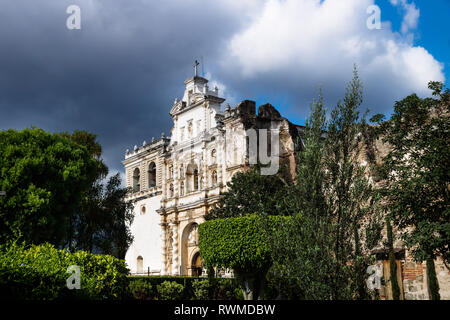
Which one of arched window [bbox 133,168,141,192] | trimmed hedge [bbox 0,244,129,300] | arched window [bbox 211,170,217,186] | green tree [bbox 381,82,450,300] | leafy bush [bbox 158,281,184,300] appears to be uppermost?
arched window [bbox 133,168,141,192]

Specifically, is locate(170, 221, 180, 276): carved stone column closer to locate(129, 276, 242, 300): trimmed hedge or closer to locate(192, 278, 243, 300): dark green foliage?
locate(129, 276, 242, 300): trimmed hedge

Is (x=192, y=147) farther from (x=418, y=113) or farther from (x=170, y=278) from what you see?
(x=418, y=113)

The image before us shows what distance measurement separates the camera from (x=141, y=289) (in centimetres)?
2212

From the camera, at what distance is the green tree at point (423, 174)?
11.2 m

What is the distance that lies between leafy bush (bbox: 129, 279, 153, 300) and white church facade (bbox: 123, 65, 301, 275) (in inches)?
305

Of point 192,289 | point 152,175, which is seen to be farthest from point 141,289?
point 152,175

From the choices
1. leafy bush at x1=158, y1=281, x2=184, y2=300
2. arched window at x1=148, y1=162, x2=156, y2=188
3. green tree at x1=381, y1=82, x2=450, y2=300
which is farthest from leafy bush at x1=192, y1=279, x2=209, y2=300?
arched window at x1=148, y1=162, x2=156, y2=188

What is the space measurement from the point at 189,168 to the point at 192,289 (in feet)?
44.8

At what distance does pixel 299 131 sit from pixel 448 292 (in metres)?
17.2

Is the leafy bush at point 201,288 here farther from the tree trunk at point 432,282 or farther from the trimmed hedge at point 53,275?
the tree trunk at point 432,282

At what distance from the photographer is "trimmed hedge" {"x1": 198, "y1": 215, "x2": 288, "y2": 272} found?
15.3 meters

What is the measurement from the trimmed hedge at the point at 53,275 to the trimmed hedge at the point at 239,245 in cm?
365

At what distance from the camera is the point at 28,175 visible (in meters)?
18.6
